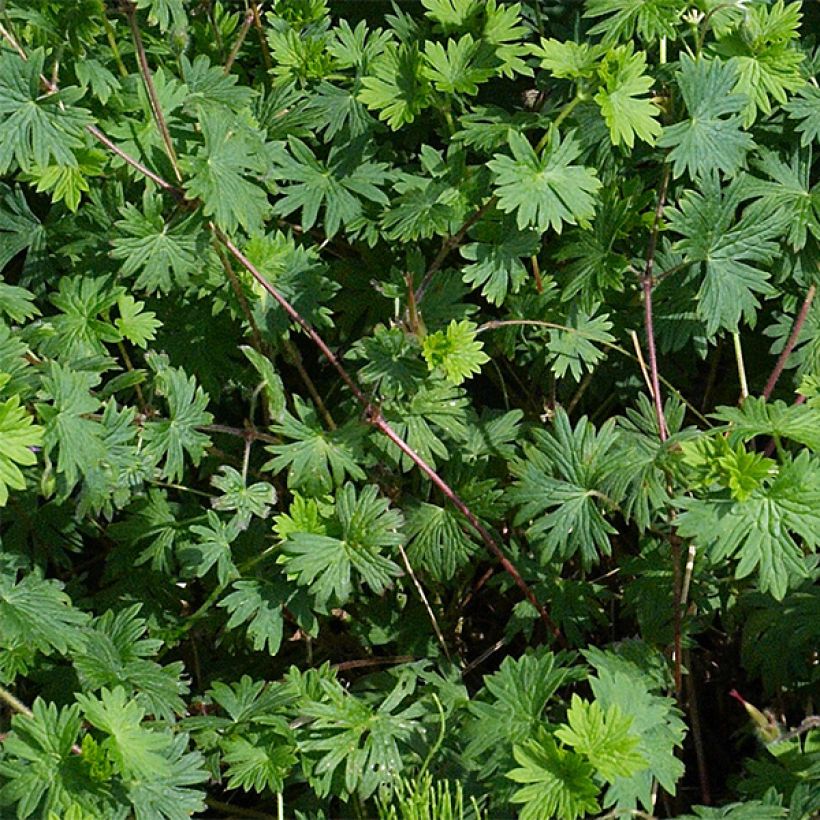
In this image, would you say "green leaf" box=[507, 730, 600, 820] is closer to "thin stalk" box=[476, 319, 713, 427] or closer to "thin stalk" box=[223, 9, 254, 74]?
"thin stalk" box=[476, 319, 713, 427]

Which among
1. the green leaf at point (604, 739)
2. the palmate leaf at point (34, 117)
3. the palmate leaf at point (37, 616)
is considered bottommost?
the green leaf at point (604, 739)

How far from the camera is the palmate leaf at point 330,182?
238cm

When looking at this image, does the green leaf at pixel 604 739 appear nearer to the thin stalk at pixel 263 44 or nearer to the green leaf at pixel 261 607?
the green leaf at pixel 261 607

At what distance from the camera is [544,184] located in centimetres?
219

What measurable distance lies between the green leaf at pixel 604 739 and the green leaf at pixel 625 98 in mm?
960

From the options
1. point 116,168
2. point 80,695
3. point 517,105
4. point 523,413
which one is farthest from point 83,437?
point 517,105

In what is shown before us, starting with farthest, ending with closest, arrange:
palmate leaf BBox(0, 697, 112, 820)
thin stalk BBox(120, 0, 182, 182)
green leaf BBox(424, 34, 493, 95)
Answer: green leaf BBox(424, 34, 493, 95) < thin stalk BBox(120, 0, 182, 182) < palmate leaf BBox(0, 697, 112, 820)

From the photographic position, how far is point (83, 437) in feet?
6.59

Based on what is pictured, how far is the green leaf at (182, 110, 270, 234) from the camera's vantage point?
2.13 m

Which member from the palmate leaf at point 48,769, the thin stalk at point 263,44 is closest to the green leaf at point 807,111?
the thin stalk at point 263,44

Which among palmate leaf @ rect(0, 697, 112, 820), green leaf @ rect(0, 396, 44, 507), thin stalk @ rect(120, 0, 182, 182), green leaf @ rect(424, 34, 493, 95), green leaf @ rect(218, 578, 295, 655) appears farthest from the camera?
green leaf @ rect(424, 34, 493, 95)

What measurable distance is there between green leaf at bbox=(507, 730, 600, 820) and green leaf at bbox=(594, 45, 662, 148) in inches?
40.3

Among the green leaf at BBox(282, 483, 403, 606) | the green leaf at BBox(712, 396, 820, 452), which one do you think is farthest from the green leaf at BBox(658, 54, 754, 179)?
the green leaf at BBox(282, 483, 403, 606)

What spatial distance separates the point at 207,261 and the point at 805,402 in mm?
1138
